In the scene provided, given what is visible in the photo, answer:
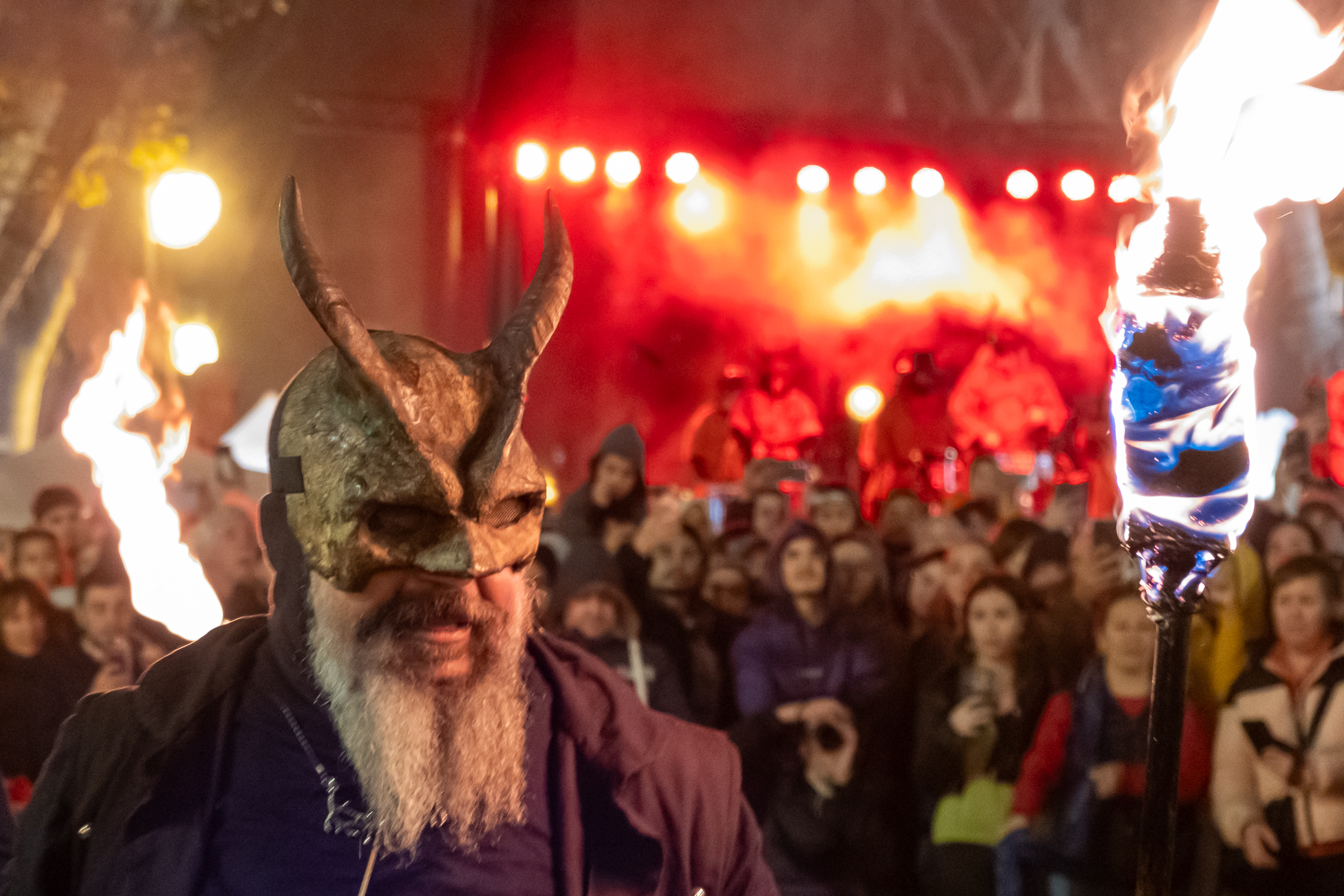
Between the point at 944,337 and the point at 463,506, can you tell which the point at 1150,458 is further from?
the point at 944,337

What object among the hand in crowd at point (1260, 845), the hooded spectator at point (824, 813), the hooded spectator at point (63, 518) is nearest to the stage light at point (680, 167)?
the hooded spectator at point (63, 518)

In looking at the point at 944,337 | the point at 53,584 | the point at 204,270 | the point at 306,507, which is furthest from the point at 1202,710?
the point at 204,270

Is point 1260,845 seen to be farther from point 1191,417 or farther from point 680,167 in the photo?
point 680,167

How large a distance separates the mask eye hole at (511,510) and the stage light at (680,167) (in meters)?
7.24

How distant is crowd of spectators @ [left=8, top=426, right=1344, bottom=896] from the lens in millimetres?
3578

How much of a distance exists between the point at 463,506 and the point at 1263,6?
1484 millimetres

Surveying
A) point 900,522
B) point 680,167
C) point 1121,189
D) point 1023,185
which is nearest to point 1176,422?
point 900,522

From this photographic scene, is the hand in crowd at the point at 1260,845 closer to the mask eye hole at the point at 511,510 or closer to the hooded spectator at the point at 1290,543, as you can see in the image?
the hooded spectator at the point at 1290,543

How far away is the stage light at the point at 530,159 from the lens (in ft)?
27.8

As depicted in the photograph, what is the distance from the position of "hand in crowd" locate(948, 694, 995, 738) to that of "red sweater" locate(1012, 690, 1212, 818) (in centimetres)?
17

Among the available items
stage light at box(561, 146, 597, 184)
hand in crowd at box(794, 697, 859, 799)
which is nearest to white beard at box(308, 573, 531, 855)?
hand in crowd at box(794, 697, 859, 799)

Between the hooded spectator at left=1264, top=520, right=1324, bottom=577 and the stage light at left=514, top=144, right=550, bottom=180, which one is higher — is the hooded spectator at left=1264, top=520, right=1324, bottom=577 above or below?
below

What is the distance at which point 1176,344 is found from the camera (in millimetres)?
1392

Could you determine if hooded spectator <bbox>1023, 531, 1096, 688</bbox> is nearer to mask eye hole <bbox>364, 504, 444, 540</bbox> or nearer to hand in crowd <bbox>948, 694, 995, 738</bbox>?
hand in crowd <bbox>948, 694, 995, 738</bbox>
